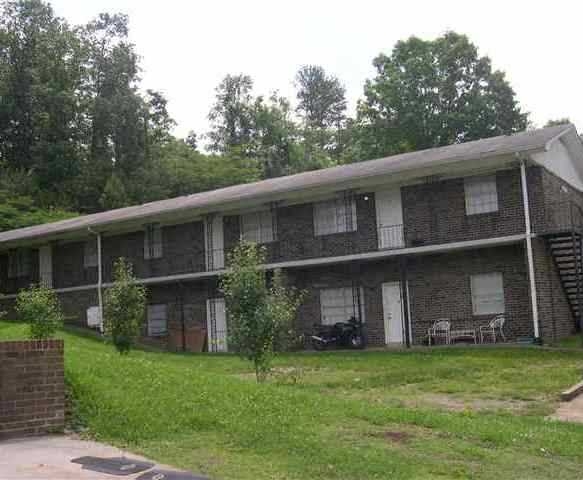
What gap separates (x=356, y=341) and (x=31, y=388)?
15.4 meters

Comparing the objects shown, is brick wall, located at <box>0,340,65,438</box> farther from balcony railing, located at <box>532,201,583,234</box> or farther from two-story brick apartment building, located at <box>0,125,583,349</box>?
balcony railing, located at <box>532,201,583,234</box>

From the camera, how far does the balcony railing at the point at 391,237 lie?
75.3ft

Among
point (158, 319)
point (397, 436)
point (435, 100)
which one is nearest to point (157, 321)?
point (158, 319)

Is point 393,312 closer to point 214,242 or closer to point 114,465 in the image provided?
point 214,242

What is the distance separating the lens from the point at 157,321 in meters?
28.9

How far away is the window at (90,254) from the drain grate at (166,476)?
82.2ft

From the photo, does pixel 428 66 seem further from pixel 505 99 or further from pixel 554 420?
pixel 554 420

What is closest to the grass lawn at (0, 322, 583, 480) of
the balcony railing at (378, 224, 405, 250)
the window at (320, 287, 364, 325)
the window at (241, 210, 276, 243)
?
the balcony railing at (378, 224, 405, 250)

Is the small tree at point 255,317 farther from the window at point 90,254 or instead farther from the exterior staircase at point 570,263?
the window at point 90,254

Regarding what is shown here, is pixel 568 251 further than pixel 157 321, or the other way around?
pixel 157 321

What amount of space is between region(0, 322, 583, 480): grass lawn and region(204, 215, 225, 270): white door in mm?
13900

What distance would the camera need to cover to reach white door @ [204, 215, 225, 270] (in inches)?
1056

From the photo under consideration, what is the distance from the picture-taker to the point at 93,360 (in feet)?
37.8

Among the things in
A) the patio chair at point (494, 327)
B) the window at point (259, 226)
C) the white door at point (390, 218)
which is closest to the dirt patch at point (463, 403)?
the patio chair at point (494, 327)
